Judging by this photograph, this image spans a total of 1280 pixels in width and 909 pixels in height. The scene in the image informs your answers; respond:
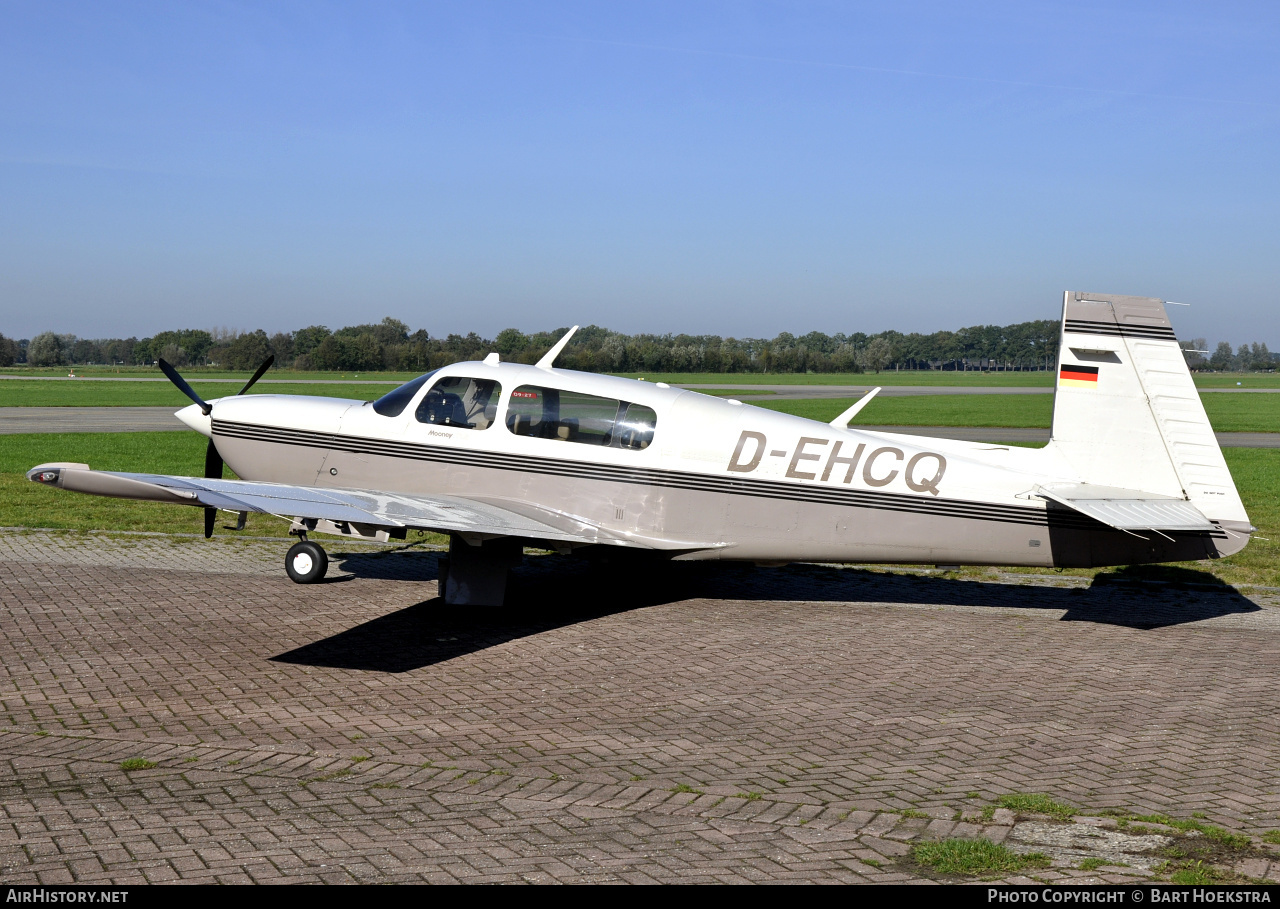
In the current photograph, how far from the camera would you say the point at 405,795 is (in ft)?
17.6

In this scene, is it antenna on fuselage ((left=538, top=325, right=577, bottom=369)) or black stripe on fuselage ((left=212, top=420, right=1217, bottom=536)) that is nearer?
black stripe on fuselage ((left=212, top=420, right=1217, bottom=536))

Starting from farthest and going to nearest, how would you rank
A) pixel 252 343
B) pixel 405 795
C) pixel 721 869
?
pixel 252 343, pixel 405 795, pixel 721 869

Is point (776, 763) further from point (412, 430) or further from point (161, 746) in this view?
point (412, 430)

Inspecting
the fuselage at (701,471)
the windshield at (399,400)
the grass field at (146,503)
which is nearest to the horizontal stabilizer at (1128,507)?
the fuselage at (701,471)

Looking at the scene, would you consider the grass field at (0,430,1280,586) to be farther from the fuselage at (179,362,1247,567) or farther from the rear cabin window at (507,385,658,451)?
the rear cabin window at (507,385,658,451)

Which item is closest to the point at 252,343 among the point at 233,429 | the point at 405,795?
the point at 233,429

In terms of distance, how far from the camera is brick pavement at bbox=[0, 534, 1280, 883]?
4.76 m

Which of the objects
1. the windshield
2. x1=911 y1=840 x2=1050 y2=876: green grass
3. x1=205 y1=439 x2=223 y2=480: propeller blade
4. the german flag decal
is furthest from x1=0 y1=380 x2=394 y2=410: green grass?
x1=911 y1=840 x2=1050 y2=876: green grass

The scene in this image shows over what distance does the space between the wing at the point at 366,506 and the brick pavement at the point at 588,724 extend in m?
0.88

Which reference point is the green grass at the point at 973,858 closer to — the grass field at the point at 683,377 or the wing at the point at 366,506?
the wing at the point at 366,506

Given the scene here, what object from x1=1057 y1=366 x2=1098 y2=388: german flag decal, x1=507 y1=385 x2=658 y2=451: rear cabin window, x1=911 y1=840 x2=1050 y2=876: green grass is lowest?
x1=911 y1=840 x2=1050 y2=876: green grass

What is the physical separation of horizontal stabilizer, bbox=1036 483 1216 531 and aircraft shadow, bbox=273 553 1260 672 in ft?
5.15

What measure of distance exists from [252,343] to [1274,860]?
4195 inches

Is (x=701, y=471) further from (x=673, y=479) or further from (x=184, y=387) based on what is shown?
(x=184, y=387)
